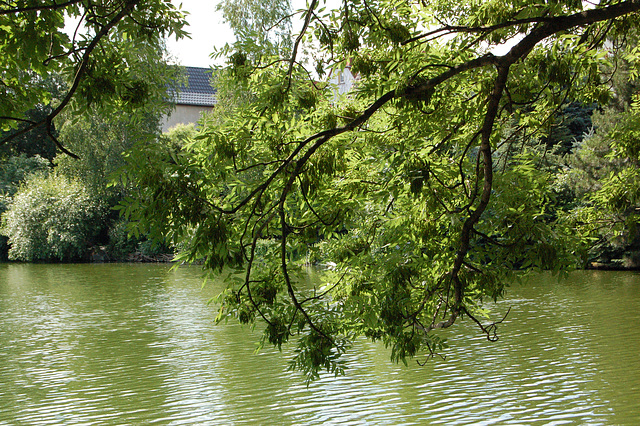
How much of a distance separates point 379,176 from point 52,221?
32726 mm

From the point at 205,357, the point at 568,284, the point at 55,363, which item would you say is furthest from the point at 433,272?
the point at 568,284

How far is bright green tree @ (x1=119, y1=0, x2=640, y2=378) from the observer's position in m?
3.85

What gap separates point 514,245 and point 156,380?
6.97m

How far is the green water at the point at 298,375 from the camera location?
27.0ft

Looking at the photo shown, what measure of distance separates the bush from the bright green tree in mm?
30963

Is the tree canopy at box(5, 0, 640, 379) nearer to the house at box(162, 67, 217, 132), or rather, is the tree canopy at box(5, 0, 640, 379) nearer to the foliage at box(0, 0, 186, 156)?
the foliage at box(0, 0, 186, 156)

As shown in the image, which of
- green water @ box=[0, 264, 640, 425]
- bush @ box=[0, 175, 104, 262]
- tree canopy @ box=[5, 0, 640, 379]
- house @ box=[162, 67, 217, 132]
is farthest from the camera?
house @ box=[162, 67, 217, 132]

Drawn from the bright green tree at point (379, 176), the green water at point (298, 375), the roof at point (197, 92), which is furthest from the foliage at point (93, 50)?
the roof at point (197, 92)

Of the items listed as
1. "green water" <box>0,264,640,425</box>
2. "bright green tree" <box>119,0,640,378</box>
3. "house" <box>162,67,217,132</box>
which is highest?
"house" <box>162,67,217,132</box>

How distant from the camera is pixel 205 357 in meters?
11.5

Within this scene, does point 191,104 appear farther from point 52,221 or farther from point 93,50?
point 93,50

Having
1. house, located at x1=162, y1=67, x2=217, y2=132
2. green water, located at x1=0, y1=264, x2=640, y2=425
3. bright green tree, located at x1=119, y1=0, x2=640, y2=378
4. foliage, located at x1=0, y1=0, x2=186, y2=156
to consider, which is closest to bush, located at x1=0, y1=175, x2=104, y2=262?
house, located at x1=162, y1=67, x2=217, y2=132

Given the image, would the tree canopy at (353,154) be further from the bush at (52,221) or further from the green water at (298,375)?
the bush at (52,221)

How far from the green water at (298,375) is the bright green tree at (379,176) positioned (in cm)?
303
